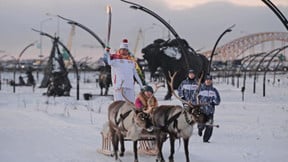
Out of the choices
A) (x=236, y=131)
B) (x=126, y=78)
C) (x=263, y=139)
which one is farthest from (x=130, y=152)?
(x=236, y=131)

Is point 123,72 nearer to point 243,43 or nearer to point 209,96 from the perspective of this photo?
point 209,96

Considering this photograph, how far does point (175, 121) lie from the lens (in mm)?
8086

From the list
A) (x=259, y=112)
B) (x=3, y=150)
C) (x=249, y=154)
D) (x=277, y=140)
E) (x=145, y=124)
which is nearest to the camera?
(x=145, y=124)

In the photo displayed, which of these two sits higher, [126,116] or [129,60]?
[129,60]

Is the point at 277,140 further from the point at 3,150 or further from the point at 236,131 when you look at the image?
the point at 3,150

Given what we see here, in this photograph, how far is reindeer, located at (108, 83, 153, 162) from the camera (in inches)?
309

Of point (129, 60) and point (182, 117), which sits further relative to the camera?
point (129, 60)

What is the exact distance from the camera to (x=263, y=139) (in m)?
12.5

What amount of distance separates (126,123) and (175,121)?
33.1 inches

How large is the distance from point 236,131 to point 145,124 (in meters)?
6.78

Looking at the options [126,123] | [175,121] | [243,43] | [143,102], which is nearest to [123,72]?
[143,102]

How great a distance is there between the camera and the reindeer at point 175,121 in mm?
7877

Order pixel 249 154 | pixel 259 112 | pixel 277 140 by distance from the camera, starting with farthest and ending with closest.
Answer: pixel 259 112, pixel 277 140, pixel 249 154

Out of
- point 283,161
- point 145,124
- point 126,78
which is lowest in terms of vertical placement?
point 283,161
